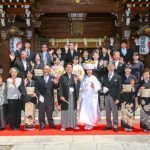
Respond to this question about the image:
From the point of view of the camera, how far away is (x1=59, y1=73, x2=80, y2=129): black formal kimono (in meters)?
8.10

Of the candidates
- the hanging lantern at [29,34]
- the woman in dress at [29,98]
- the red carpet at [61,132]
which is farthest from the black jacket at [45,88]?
the hanging lantern at [29,34]

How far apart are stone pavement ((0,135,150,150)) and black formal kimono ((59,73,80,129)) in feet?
2.37

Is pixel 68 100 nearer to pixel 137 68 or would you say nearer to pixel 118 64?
pixel 118 64

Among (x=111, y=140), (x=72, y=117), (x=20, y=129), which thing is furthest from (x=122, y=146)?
(x=20, y=129)

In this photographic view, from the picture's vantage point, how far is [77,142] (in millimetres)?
6961

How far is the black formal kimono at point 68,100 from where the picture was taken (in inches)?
319

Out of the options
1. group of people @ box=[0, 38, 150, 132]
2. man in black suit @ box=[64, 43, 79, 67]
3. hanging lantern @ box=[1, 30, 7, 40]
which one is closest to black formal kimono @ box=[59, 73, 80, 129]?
group of people @ box=[0, 38, 150, 132]

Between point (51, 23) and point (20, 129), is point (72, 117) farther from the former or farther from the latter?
point (51, 23)

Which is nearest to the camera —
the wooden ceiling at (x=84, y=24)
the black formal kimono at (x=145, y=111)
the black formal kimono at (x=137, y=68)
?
the black formal kimono at (x=145, y=111)

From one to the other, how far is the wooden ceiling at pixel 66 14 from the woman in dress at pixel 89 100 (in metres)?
4.33

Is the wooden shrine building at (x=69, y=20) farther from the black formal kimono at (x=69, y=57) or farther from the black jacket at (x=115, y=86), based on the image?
the black jacket at (x=115, y=86)

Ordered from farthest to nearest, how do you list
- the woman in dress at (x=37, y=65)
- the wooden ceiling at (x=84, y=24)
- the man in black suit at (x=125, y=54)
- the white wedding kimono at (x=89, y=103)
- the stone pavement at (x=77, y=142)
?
the wooden ceiling at (x=84, y=24) → the man in black suit at (x=125, y=54) → the woman in dress at (x=37, y=65) → the white wedding kimono at (x=89, y=103) → the stone pavement at (x=77, y=142)

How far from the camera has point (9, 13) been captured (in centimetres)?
1216

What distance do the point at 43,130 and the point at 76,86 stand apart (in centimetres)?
129
